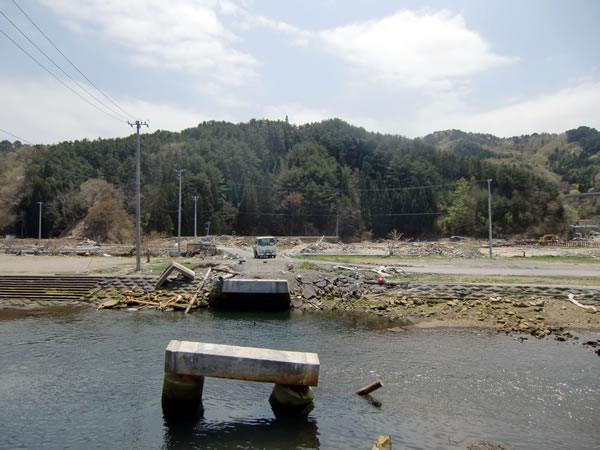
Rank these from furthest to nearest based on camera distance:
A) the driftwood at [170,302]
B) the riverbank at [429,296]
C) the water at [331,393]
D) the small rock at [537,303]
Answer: the driftwood at [170,302], the small rock at [537,303], the riverbank at [429,296], the water at [331,393]

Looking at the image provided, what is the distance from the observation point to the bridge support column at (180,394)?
1013cm

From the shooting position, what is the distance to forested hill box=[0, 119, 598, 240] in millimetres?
92438

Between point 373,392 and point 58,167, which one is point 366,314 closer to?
point 373,392

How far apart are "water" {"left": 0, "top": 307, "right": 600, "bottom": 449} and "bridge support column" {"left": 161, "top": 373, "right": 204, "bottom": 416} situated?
0.33m

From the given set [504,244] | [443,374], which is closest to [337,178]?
[504,244]

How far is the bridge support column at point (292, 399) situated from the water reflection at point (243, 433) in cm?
23

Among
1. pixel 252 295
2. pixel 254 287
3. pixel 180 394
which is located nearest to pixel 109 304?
pixel 252 295

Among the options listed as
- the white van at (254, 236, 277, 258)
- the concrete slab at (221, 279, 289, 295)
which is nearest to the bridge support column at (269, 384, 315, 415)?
the concrete slab at (221, 279, 289, 295)

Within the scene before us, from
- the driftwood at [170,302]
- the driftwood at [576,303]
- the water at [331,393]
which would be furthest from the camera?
the driftwood at [170,302]

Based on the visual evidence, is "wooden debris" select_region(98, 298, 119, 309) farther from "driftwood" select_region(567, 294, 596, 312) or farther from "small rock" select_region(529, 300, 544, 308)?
"driftwood" select_region(567, 294, 596, 312)

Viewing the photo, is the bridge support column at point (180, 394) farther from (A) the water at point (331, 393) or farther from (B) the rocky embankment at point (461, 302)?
(B) the rocky embankment at point (461, 302)

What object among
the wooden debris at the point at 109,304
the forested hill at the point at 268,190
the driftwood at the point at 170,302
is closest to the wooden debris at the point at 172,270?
the driftwood at the point at 170,302

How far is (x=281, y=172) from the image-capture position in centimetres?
11388

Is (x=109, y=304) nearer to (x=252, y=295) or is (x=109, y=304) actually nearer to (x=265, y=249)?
(x=252, y=295)
